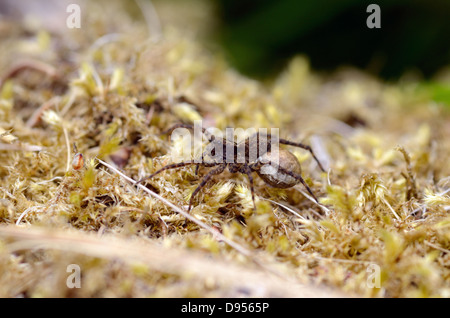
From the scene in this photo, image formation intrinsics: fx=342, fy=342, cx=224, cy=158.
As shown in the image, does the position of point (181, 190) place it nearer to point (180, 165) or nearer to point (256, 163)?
point (180, 165)

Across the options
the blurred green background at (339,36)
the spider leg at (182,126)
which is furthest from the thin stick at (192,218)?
the blurred green background at (339,36)

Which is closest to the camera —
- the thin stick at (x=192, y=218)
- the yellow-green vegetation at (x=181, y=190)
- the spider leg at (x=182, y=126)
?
the yellow-green vegetation at (x=181, y=190)

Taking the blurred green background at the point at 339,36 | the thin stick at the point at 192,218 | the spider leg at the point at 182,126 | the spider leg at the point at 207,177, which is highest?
the blurred green background at the point at 339,36

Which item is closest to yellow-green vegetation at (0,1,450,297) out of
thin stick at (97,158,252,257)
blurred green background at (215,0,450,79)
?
thin stick at (97,158,252,257)

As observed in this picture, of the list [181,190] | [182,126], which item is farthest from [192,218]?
[182,126]

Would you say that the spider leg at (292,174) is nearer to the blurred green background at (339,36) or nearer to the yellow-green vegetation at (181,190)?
the yellow-green vegetation at (181,190)
